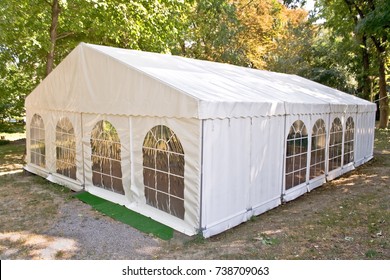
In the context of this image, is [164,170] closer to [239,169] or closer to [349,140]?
[239,169]

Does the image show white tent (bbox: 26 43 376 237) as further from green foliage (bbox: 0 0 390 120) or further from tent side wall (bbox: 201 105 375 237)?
green foliage (bbox: 0 0 390 120)

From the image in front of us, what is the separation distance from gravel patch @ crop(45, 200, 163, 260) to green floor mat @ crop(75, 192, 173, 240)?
4.6 inches

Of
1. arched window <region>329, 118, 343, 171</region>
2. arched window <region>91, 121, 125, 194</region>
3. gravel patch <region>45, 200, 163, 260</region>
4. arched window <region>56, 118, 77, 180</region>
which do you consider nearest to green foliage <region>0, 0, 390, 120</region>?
arched window <region>56, 118, 77, 180</region>

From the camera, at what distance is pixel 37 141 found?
864cm

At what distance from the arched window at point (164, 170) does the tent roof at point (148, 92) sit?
1.33 feet

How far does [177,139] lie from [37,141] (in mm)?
5377

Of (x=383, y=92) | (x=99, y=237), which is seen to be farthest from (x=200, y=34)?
(x=99, y=237)

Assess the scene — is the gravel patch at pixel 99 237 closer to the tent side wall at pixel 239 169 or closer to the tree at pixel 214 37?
the tent side wall at pixel 239 169

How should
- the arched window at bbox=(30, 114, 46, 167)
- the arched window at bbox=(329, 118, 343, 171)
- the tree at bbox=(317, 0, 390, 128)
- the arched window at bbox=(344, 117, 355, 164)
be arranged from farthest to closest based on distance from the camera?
the tree at bbox=(317, 0, 390, 128), the arched window at bbox=(344, 117, 355, 164), the arched window at bbox=(30, 114, 46, 167), the arched window at bbox=(329, 118, 343, 171)

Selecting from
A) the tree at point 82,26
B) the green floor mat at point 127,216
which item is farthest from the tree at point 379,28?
the green floor mat at point 127,216

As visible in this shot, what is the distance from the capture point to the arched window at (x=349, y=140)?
910 cm

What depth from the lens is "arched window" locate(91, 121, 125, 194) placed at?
21.0 ft

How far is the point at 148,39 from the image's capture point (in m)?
11.7
